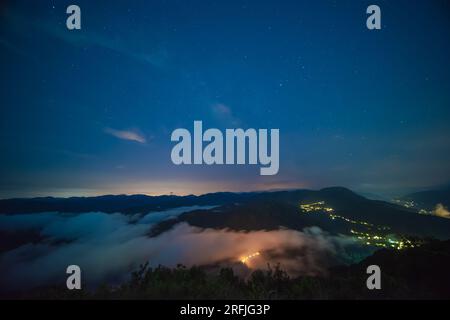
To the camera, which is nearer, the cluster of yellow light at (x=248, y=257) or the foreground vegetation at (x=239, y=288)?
the foreground vegetation at (x=239, y=288)

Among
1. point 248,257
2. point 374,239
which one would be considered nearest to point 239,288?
point 248,257

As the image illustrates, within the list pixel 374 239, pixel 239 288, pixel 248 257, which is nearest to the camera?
pixel 239 288

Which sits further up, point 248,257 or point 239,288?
point 239,288

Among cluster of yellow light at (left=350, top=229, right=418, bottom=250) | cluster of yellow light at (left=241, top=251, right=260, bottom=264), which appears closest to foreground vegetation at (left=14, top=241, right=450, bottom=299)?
cluster of yellow light at (left=241, top=251, right=260, bottom=264)

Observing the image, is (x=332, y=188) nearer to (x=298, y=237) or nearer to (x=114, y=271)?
(x=298, y=237)

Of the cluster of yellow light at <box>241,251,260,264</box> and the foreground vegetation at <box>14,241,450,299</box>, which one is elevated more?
the foreground vegetation at <box>14,241,450,299</box>

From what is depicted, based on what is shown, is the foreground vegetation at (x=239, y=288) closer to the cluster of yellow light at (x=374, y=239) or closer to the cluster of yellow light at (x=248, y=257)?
the cluster of yellow light at (x=248, y=257)

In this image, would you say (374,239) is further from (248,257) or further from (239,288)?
A: (239,288)

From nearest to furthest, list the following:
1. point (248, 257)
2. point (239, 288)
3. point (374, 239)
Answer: point (239, 288) < point (248, 257) < point (374, 239)

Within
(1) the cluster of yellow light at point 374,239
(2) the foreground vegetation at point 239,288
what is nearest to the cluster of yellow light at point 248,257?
(1) the cluster of yellow light at point 374,239

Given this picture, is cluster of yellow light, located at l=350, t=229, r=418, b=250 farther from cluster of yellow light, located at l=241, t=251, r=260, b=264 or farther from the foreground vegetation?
the foreground vegetation

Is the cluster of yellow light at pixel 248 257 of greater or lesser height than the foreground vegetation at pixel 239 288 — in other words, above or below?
below
